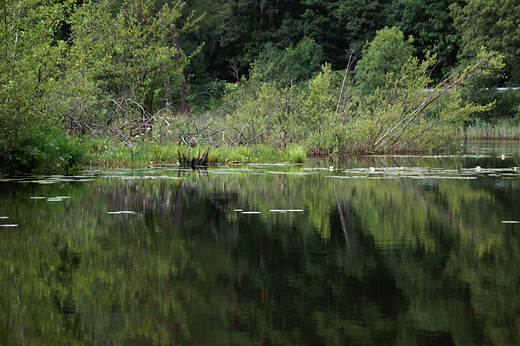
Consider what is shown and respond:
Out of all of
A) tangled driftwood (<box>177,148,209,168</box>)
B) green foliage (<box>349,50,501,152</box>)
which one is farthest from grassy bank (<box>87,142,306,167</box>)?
green foliage (<box>349,50,501,152</box>)

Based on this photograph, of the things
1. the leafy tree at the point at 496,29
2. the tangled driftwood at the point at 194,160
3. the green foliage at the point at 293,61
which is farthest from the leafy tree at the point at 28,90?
the leafy tree at the point at 496,29

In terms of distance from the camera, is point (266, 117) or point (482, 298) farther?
point (266, 117)

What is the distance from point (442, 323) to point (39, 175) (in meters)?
10.1

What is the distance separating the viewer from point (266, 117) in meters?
19.3

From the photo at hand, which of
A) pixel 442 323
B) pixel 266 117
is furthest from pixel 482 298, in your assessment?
pixel 266 117

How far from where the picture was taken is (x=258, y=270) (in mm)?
4309

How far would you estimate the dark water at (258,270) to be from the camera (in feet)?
10.3

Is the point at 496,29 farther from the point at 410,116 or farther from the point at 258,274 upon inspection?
the point at 258,274

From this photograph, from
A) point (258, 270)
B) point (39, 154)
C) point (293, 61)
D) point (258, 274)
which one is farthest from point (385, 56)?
point (258, 274)

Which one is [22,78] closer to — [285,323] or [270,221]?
[270,221]

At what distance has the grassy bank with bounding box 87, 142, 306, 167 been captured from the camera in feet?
50.4

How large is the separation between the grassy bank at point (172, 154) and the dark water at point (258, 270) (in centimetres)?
667

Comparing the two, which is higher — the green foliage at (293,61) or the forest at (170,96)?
the green foliage at (293,61)

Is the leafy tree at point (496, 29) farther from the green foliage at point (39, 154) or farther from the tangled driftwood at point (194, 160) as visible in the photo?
the green foliage at point (39, 154)
